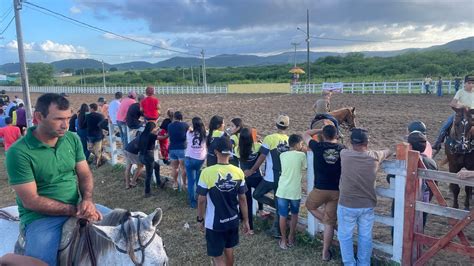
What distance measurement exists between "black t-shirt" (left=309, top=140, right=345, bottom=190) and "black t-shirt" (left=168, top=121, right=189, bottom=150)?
3372 mm

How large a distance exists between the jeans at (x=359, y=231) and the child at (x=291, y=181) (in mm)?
835

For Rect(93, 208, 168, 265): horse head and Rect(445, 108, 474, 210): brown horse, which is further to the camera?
Rect(445, 108, 474, 210): brown horse

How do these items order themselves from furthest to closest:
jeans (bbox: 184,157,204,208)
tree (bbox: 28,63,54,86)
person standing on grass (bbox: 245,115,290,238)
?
tree (bbox: 28,63,54,86)
jeans (bbox: 184,157,204,208)
person standing on grass (bbox: 245,115,290,238)

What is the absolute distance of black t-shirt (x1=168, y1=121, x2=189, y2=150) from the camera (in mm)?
7582

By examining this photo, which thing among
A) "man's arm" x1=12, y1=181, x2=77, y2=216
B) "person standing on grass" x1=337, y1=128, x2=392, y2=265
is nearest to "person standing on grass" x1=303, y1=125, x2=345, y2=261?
"person standing on grass" x1=337, y1=128, x2=392, y2=265

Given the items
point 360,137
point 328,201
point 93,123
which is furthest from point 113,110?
point 360,137

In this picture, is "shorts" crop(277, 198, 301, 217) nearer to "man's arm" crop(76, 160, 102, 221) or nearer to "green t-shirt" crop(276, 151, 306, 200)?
"green t-shirt" crop(276, 151, 306, 200)

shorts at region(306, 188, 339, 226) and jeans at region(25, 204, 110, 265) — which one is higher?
jeans at region(25, 204, 110, 265)

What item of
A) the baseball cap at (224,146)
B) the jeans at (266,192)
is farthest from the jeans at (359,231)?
the baseball cap at (224,146)

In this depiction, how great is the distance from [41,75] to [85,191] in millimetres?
116409

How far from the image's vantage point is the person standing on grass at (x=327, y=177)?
15.5 ft

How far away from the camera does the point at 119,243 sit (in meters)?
2.75

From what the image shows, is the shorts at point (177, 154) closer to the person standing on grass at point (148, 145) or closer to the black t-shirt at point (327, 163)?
the person standing on grass at point (148, 145)

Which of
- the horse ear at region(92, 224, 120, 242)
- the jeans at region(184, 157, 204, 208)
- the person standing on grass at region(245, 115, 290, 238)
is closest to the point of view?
the horse ear at region(92, 224, 120, 242)
